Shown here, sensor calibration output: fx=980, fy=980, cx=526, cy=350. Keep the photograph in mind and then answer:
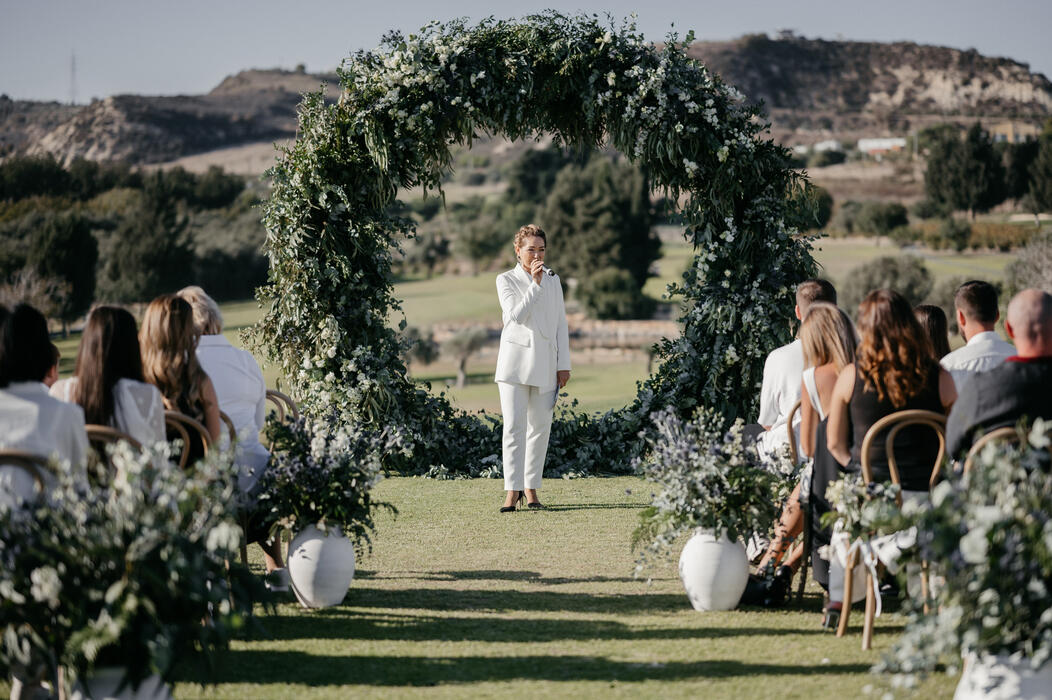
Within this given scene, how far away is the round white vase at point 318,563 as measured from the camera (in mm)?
4859

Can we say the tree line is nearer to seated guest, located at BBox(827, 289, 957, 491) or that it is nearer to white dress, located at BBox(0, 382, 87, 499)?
white dress, located at BBox(0, 382, 87, 499)

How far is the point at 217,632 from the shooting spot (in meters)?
3.17

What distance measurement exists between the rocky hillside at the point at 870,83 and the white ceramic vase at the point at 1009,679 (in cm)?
8467

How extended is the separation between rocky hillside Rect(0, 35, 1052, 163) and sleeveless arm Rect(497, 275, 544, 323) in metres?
49.6

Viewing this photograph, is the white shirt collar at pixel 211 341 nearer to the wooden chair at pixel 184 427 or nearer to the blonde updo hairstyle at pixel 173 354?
the blonde updo hairstyle at pixel 173 354

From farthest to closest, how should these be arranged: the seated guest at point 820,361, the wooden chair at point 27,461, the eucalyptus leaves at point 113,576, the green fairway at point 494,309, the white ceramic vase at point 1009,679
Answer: the green fairway at point 494,309, the seated guest at point 820,361, the wooden chair at point 27,461, the white ceramic vase at point 1009,679, the eucalyptus leaves at point 113,576

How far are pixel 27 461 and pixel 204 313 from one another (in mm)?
1915

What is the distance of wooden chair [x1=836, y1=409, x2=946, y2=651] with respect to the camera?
13.0 feet

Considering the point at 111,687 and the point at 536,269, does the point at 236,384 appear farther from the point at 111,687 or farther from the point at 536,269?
the point at 536,269

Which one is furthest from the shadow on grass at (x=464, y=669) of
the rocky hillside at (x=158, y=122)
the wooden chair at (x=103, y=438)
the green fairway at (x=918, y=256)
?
the rocky hillside at (x=158, y=122)

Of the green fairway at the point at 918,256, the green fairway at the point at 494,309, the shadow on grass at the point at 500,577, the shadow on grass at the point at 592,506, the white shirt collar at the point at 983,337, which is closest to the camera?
the white shirt collar at the point at 983,337

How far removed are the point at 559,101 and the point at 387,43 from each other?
5.52 feet

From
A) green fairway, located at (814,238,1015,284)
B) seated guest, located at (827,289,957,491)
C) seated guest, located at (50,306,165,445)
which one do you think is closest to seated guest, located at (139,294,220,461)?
seated guest, located at (50,306,165,445)

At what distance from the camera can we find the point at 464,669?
4156 mm
